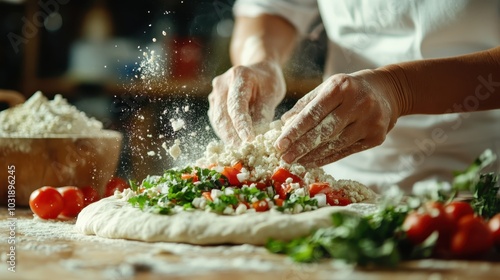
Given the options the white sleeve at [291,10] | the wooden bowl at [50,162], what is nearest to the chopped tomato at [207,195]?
the wooden bowl at [50,162]

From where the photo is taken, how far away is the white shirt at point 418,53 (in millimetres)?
2426

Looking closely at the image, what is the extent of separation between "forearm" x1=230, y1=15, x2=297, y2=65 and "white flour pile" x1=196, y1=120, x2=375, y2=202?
0.78m

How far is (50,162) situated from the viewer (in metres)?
2.47

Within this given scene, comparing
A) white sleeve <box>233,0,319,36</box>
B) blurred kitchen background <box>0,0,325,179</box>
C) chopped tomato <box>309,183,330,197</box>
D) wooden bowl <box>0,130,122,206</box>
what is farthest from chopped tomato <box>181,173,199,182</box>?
blurred kitchen background <box>0,0,325,179</box>

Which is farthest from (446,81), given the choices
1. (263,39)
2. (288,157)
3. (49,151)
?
(49,151)

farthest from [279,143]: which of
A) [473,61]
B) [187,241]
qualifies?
[473,61]

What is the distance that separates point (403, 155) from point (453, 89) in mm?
487

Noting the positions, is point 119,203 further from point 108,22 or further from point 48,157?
point 108,22

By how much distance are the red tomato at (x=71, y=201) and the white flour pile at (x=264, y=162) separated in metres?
0.51

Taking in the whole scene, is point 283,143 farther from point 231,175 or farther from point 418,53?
point 418,53

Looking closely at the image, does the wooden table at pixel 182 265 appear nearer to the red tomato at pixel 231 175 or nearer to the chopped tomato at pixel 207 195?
the chopped tomato at pixel 207 195

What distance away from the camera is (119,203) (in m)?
1.94

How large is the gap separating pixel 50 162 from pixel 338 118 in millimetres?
1146

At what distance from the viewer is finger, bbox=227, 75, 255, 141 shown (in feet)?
6.98
